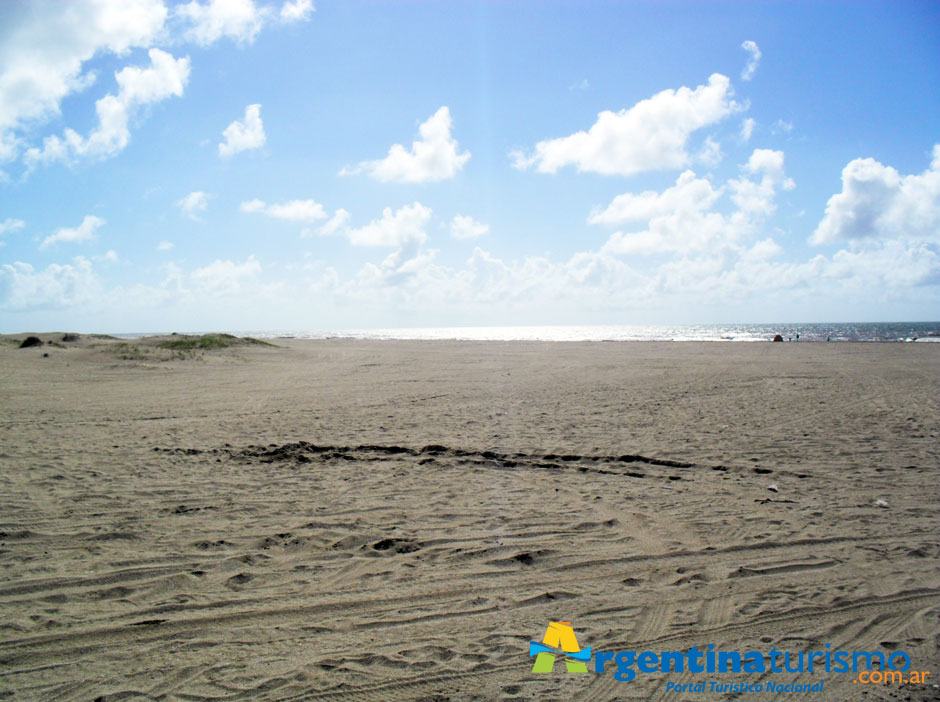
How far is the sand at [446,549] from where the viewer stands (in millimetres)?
3766

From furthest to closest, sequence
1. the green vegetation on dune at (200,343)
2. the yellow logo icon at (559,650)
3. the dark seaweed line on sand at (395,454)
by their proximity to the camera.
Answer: the green vegetation on dune at (200,343)
the dark seaweed line on sand at (395,454)
the yellow logo icon at (559,650)

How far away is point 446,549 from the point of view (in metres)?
5.55

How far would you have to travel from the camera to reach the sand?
3.77 meters

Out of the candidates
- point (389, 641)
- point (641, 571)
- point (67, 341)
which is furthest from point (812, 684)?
point (67, 341)

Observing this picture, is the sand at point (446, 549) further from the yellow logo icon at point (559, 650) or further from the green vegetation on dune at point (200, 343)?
the green vegetation on dune at point (200, 343)

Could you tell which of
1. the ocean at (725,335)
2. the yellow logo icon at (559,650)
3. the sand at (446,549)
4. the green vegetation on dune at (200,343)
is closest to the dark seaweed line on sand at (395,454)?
the sand at (446,549)

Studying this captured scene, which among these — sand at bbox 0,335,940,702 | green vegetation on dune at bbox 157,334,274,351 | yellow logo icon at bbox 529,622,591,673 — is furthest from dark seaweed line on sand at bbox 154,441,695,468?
green vegetation on dune at bbox 157,334,274,351

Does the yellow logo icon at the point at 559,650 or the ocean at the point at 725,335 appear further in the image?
the ocean at the point at 725,335

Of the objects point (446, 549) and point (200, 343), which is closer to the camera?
point (446, 549)

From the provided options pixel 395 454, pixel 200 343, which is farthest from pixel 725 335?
pixel 395 454

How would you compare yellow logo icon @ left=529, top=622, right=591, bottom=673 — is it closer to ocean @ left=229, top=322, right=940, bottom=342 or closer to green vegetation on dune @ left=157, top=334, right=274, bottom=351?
green vegetation on dune @ left=157, top=334, right=274, bottom=351

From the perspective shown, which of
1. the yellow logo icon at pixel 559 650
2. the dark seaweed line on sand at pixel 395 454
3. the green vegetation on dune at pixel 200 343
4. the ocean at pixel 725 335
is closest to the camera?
the yellow logo icon at pixel 559 650

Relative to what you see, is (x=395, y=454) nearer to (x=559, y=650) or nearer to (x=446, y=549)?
(x=446, y=549)

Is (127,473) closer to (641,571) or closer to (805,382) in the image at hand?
(641,571)
